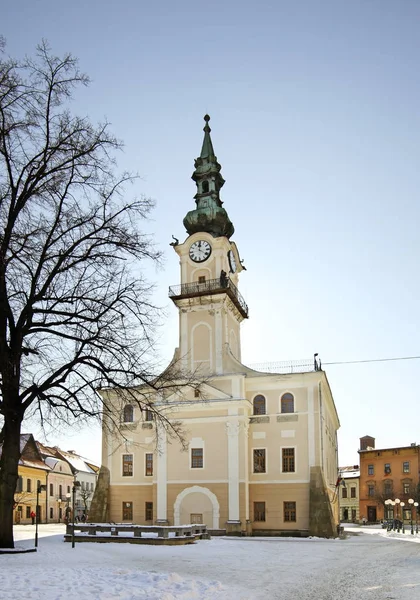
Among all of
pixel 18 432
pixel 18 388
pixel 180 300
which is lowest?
pixel 18 432

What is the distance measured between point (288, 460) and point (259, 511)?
3.47 m

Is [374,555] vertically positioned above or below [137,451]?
below

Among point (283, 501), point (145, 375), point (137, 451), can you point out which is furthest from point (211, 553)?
point (137, 451)

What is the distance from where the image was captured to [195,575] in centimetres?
1631

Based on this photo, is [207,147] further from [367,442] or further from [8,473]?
[367,442]

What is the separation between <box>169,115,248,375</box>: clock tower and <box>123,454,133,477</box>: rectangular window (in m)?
6.90

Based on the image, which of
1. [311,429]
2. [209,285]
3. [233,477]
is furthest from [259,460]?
[209,285]

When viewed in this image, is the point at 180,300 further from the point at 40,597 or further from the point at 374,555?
the point at 40,597

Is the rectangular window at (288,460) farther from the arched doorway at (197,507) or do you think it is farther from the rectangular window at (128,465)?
the rectangular window at (128,465)

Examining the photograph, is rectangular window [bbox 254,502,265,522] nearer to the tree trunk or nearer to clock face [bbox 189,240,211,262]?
clock face [bbox 189,240,211,262]

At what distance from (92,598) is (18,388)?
743 cm

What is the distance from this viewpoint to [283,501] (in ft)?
131

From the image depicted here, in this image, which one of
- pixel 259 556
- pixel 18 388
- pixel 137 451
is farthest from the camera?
pixel 137 451

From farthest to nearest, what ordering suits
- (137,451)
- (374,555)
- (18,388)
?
1. (137,451)
2. (374,555)
3. (18,388)
